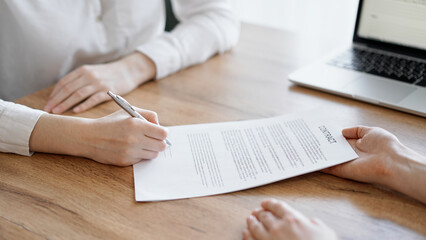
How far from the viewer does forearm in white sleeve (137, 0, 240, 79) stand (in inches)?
43.3

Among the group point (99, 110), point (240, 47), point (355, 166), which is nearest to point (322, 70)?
point (240, 47)

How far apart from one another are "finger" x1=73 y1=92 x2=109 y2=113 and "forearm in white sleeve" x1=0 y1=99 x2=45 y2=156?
132 millimetres

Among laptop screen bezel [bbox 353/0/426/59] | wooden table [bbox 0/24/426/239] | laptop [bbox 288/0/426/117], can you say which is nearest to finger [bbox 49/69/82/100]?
wooden table [bbox 0/24/426/239]

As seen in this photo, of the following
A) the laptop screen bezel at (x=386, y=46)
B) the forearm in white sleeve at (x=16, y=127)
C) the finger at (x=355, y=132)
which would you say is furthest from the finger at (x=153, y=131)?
the laptop screen bezel at (x=386, y=46)

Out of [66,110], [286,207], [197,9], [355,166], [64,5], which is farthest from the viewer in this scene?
[197,9]

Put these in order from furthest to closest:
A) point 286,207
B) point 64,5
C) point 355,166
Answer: point 64,5, point 355,166, point 286,207

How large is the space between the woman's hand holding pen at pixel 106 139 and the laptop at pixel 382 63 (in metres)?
0.46

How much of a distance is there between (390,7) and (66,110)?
0.90 metres

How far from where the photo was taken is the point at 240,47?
1.29 metres

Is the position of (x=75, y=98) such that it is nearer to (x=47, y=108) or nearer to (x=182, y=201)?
(x=47, y=108)

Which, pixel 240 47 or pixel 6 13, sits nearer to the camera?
pixel 6 13

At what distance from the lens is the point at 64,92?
935 mm

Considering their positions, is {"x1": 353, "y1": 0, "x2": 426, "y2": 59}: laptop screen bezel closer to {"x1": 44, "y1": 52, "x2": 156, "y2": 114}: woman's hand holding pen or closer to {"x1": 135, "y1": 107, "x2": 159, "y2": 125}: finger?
{"x1": 44, "y1": 52, "x2": 156, "y2": 114}: woman's hand holding pen

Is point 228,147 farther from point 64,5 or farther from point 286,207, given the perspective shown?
point 64,5
